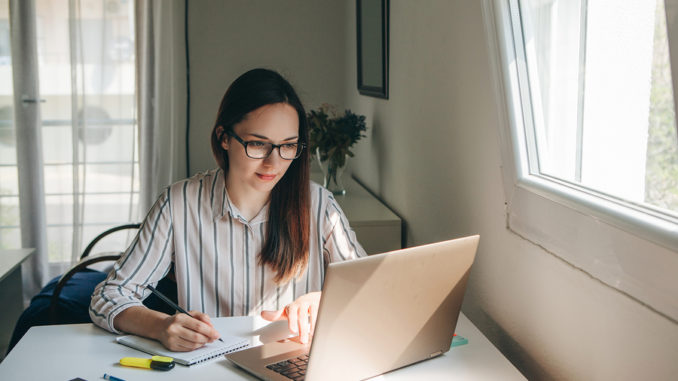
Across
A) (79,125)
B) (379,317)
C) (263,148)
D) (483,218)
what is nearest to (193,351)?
(379,317)

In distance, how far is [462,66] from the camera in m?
1.51

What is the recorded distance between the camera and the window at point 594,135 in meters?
0.84

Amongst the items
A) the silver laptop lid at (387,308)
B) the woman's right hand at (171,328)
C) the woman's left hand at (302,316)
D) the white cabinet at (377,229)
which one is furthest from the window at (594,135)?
the white cabinet at (377,229)

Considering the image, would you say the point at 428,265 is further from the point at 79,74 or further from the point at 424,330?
the point at 79,74

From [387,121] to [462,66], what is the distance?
0.98m

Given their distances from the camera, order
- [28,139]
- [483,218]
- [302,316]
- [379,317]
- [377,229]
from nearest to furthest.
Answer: [379,317] → [302,316] → [483,218] → [377,229] → [28,139]

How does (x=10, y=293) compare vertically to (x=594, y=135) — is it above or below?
below

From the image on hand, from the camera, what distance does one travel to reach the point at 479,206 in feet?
4.79

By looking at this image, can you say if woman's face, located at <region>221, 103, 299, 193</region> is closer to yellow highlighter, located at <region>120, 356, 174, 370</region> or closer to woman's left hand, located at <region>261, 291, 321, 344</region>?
woman's left hand, located at <region>261, 291, 321, 344</region>

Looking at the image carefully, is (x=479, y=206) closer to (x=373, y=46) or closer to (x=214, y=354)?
(x=214, y=354)

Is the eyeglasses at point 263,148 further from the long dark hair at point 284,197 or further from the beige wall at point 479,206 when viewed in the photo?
the beige wall at point 479,206

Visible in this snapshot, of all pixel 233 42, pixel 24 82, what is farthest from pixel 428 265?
pixel 24 82

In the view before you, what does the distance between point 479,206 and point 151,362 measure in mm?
811

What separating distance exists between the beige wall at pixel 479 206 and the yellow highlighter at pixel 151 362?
0.72m
